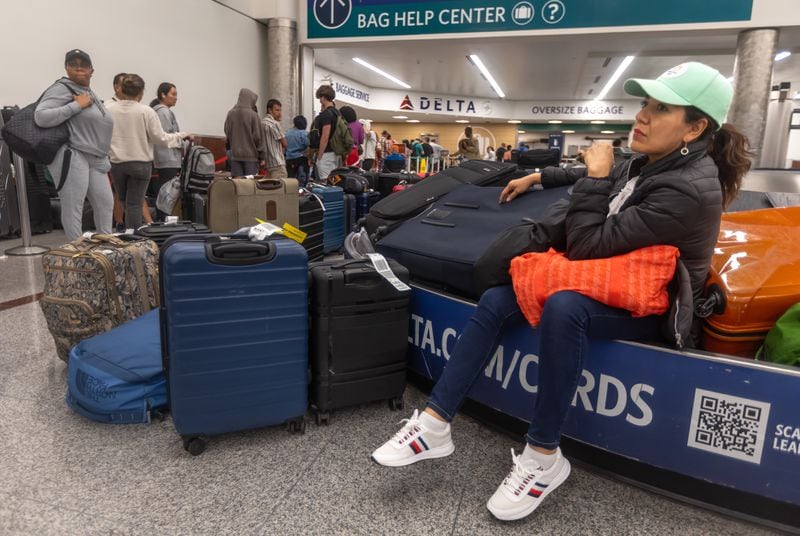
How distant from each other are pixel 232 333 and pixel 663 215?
4.36 feet

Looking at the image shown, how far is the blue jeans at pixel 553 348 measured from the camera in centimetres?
146

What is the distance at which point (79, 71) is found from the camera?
356cm

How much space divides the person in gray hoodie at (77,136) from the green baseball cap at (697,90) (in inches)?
139

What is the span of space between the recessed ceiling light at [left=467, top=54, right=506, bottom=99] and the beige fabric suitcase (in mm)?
10605

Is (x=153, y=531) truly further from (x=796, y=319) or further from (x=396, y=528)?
(x=796, y=319)

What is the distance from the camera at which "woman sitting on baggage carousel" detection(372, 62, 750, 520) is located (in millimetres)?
1443

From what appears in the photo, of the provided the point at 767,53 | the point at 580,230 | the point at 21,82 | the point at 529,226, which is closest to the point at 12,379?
the point at 529,226

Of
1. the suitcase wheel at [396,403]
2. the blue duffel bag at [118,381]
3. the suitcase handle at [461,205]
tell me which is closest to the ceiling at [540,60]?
the suitcase handle at [461,205]

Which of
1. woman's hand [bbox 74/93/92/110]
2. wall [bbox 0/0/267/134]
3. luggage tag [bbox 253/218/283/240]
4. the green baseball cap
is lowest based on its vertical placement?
luggage tag [bbox 253/218/283/240]

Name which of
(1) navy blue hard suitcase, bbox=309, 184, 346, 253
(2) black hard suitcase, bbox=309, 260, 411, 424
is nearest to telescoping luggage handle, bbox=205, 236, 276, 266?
(2) black hard suitcase, bbox=309, 260, 411, 424

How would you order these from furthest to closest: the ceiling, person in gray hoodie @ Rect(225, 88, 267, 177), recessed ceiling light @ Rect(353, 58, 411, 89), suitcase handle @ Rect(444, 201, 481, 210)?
recessed ceiling light @ Rect(353, 58, 411, 89) < the ceiling < person in gray hoodie @ Rect(225, 88, 267, 177) < suitcase handle @ Rect(444, 201, 481, 210)

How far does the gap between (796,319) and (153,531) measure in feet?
5.91

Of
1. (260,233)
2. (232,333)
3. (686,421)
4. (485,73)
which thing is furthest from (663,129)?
(485,73)

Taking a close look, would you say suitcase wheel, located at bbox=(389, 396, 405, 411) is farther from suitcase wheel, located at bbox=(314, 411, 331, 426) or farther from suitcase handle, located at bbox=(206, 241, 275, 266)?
suitcase handle, located at bbox=(206, 241, 275, 266)
